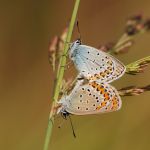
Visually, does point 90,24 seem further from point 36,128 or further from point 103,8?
point 36,128

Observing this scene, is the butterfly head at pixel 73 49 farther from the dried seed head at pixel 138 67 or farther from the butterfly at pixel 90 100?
the dried seed head at pixel 138 67

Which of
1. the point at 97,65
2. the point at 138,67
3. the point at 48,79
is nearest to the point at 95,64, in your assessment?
the point at 97,65

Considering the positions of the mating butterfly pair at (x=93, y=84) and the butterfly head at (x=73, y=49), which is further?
the butterfly head at (x=73, y=49)

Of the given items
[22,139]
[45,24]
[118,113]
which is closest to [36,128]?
[22,139]

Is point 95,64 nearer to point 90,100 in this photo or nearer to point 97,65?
point 97,65

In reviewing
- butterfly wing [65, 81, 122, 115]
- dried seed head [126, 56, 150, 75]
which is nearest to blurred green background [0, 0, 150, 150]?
butterfly wing [65, 81, 122, 115]

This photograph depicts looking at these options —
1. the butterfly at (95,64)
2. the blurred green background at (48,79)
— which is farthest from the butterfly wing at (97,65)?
the blurred green background at (48,79)

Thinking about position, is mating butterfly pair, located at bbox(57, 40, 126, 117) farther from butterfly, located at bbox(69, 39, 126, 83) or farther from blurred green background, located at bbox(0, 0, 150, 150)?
blurred green background, located at bbox(0, 0, 150, 150)
